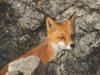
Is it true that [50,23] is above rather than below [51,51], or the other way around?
above

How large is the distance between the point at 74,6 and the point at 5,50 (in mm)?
2725

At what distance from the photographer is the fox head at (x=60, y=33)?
12.5 m

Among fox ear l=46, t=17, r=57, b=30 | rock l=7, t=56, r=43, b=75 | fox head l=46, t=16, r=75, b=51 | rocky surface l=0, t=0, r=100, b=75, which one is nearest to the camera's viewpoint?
rock l=7, t=56, r=43, b=75

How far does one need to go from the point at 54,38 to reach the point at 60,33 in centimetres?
A: 24

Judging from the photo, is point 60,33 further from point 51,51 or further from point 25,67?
point 25,67

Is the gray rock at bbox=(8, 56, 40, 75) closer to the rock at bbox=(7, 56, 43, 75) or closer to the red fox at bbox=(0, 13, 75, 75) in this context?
the rock at bbox=(7, 56, 43, 75)

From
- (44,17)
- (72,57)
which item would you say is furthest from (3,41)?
(72,57)

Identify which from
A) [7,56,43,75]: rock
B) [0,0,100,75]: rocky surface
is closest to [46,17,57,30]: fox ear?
[0,0,100,75]: rocky surface

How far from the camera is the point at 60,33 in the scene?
12.6 meters

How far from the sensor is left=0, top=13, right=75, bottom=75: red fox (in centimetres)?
1253

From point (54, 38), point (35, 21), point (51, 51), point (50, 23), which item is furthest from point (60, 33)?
point (35, 21)

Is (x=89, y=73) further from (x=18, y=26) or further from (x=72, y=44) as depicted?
(x=18, y=26)

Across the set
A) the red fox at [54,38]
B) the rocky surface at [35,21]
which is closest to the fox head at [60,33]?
the red fox at [54,38]

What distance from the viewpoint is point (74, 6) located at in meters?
14.0
